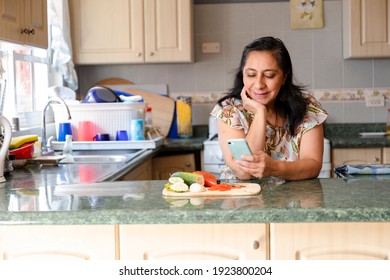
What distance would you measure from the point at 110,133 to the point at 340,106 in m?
1.74

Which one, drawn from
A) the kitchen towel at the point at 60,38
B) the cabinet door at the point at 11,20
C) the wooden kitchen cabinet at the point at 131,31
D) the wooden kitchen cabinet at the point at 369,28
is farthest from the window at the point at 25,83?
the wooden kitchen cabinet at the point at 369,28

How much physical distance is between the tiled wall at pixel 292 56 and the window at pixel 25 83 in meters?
0.69

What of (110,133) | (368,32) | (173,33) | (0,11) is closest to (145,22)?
(173,33)

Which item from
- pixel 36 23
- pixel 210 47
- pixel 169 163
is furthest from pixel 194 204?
pixel 210 47

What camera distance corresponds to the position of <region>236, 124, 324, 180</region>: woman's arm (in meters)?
1.97

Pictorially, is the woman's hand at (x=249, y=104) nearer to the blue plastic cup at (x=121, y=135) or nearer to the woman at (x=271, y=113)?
the woman at (x=271, y=113)

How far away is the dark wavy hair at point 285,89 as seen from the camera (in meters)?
2.27

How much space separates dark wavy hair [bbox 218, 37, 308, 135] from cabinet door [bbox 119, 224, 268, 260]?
2.56 feet

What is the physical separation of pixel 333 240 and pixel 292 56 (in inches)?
124

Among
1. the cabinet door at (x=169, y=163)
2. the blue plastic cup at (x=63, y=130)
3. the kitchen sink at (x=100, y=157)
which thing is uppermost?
the blue plastic cup at (x=63, y=130)

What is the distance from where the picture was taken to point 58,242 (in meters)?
1.64

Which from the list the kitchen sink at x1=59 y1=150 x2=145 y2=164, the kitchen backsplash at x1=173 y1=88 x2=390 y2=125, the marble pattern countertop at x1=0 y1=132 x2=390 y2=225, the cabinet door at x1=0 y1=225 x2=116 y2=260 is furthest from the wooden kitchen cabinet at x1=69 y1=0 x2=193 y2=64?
the cabinet door at x1=0 y1=225 x2=116 y2=260

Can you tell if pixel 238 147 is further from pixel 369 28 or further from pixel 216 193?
pixel 369 28

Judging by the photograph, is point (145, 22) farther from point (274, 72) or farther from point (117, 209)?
point (117, 209)
